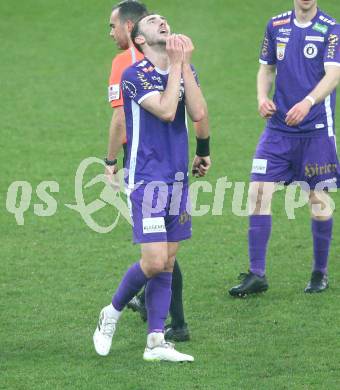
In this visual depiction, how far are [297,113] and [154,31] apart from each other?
56.4 inches

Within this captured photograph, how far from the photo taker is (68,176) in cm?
1204

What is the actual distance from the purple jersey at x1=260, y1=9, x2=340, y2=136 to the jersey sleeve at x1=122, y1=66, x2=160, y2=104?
1785mm

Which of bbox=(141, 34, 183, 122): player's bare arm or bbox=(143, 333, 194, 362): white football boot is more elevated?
bbox=(141, 34, 183, 122): player's bare arm

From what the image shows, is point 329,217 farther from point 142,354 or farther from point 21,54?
point 21,54

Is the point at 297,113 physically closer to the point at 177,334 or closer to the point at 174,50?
the point at 174,50

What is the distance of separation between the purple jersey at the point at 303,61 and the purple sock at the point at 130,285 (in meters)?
1.99

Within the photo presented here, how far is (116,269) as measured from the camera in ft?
29.8

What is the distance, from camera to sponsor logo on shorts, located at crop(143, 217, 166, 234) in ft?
22.5

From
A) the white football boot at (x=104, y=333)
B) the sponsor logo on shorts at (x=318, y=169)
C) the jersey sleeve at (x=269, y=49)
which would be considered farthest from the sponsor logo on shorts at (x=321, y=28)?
the white football boot at (x=104, y=333)

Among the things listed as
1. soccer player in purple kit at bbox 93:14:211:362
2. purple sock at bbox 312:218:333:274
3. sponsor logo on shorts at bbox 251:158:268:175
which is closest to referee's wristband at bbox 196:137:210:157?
soccer player in purple kit at bbox 93:14:211:362

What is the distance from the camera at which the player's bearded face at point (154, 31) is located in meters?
6.84

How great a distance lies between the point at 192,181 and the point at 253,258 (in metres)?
3.41

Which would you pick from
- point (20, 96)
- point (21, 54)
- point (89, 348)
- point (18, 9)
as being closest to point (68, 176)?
point (20, 96)

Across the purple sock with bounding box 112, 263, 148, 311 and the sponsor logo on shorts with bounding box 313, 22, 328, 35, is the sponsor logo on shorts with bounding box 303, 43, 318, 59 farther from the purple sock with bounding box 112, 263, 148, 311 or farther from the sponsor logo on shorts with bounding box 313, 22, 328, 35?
the purple sock with bounding box 112, 263, 148, 311
